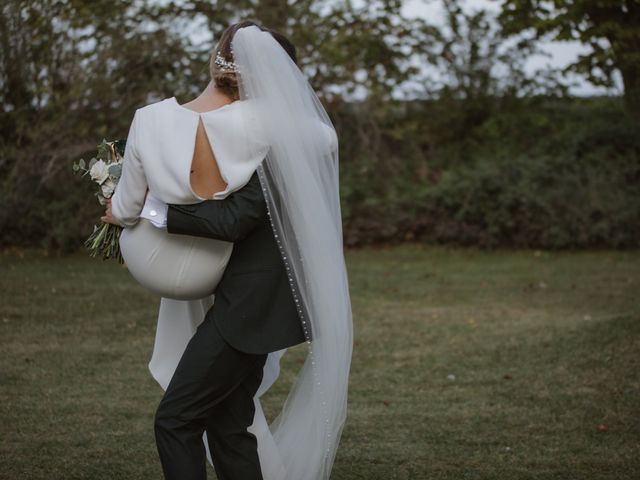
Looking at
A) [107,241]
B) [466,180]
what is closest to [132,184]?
[107,241]

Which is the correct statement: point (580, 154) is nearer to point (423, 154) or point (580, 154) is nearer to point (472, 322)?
point (423, 154)

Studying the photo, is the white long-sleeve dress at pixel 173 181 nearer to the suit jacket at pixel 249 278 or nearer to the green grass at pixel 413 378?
the suit jacket at pixel 249 278

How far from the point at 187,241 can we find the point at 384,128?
44.5ft

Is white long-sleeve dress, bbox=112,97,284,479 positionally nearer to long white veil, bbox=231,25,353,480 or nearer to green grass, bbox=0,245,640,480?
long white veil, bbox=231,25,353,480

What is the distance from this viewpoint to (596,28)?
14.7 metres

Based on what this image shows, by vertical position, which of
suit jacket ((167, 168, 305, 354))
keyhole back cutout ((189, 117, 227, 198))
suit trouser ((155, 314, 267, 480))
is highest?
keyhole back cutout ((189, 117, 227, 198))

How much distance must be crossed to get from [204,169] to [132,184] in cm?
27

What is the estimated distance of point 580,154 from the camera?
1556 cm

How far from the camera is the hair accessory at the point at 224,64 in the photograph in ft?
10.9

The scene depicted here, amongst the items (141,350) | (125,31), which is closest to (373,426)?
(141,350)

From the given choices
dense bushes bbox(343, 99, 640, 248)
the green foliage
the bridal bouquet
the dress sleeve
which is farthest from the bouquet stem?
dense bushes bbox(343, 99, 640, 248)

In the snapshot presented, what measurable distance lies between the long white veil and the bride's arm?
0.12 metres

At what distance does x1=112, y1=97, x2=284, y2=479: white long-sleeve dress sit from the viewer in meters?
3.15

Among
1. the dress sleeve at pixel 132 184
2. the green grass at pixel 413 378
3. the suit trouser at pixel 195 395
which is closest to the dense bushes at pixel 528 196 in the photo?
the green grass at pixel 413 378
